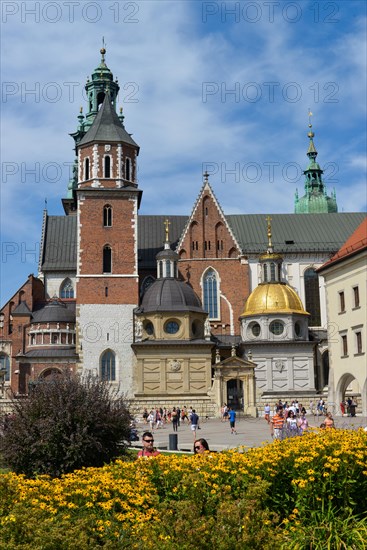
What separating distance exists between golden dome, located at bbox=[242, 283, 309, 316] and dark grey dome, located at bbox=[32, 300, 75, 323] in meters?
13.2

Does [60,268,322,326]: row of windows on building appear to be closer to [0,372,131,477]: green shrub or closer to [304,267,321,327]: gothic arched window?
[304,267,321,327]: gothic arched window

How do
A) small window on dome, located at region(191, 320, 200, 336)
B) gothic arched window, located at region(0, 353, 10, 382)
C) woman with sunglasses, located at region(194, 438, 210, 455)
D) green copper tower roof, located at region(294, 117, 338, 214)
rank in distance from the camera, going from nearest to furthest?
woman with sunglasses, located at region(194, 438, 210, 455) < small window on dome, located at region(191, 320, 200, 336) < gothic arched window, located at region(0, 353, 10, 382) < green copper tower roof, located at region(294, 117, 338, 214)

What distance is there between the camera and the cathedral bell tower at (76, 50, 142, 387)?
52656mm

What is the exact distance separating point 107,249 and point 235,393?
14383 millimetres

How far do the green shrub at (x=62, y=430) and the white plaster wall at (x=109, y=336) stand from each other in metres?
35.6

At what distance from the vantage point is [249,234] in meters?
64.0

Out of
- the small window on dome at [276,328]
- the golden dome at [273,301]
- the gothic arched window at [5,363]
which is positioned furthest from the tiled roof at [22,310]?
the small window on dome at [276,328]

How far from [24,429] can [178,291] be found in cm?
3879

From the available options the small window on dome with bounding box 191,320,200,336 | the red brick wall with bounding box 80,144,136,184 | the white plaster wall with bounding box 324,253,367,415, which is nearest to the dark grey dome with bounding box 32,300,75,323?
the small window on dome with bounding box 191,320,200,336

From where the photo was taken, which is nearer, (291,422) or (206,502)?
(206,502)

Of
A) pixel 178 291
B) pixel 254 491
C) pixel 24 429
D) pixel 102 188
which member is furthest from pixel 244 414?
pixel 254 491

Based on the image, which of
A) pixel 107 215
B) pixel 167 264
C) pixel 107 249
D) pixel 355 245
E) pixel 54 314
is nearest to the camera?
pixel 355 245

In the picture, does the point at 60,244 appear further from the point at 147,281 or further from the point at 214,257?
the point at 214,257

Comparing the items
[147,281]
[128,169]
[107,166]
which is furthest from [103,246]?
[147,281]
